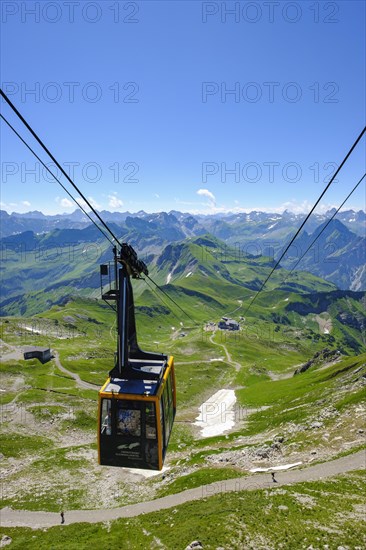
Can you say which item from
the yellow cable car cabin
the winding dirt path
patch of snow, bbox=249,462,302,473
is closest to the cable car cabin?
the yellow cable car cabin

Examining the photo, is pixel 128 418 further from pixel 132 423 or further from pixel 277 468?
pixel 277 468

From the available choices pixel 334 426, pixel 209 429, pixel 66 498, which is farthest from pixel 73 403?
pixel 334 426

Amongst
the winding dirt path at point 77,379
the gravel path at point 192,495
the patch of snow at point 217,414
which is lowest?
the patch of snow at point 217,414

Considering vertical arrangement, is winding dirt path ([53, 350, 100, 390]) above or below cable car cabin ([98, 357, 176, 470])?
below

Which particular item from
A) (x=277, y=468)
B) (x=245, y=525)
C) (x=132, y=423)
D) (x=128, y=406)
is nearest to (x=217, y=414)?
(x=277, y=468)

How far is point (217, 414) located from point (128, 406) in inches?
3150

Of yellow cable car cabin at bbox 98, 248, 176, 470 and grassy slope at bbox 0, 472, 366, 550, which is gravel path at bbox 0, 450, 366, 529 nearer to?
grassy slope at bbox 0, 472, 366, 550

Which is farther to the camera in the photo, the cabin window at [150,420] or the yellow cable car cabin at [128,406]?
the yellow cable car cabin at [128,406]

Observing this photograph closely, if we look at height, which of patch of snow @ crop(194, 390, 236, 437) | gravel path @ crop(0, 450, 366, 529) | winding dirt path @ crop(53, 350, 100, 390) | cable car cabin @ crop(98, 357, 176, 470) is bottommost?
patch of snow @ crop(194, 390, 236, 437)

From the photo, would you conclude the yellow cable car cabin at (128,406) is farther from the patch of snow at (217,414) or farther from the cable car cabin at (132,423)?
the patch of snow at (217,414)

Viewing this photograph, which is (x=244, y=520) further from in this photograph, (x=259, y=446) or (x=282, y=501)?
(x=259, y=446)

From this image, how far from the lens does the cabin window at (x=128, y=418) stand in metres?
22.3

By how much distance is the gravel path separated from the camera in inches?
1565

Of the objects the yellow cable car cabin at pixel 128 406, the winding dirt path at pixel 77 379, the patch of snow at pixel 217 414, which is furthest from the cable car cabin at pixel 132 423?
the winding dirt path at pixel 77 379
